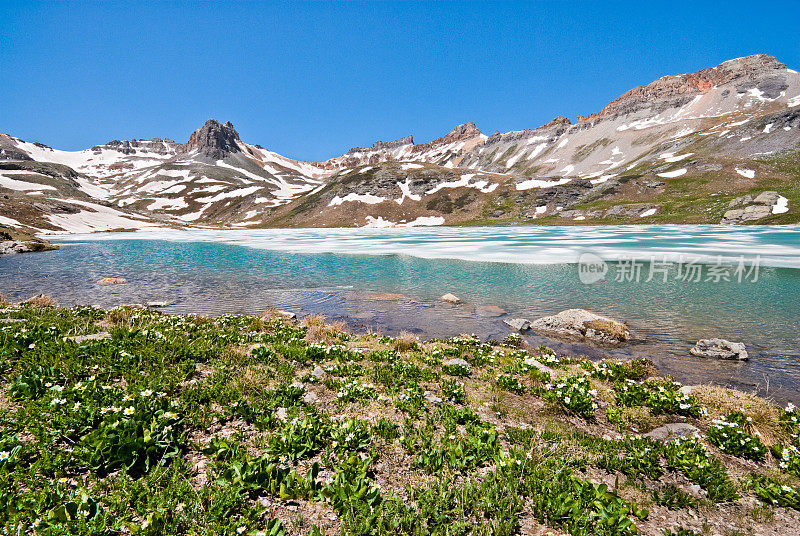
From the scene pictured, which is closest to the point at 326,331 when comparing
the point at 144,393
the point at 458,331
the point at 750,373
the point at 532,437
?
the point at 458,331

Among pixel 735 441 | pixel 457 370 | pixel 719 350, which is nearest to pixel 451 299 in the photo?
pixel 457 370

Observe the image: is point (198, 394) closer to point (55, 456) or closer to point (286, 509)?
point (55, 456)

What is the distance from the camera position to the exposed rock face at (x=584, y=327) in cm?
1733

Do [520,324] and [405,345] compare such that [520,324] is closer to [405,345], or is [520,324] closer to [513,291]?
[405,345]

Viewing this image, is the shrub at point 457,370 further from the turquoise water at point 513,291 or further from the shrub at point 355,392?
the turquoise water at point 513,291

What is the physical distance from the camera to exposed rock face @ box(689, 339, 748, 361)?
1490 centimetres

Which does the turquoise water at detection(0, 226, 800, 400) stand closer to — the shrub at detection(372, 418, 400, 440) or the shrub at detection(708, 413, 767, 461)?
the shrub at detection(708, 413, 767, 461)

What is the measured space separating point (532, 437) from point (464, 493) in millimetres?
2751

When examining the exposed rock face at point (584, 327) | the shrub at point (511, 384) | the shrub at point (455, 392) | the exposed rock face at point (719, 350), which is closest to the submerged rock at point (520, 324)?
the exposed rock face at point (584, 327)

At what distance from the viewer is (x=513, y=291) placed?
29234 mm

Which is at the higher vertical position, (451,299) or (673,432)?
(673,432)

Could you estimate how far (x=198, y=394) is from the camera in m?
8.05

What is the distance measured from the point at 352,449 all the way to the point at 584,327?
607 inches

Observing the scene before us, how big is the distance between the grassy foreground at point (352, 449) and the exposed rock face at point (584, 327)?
257 inches
